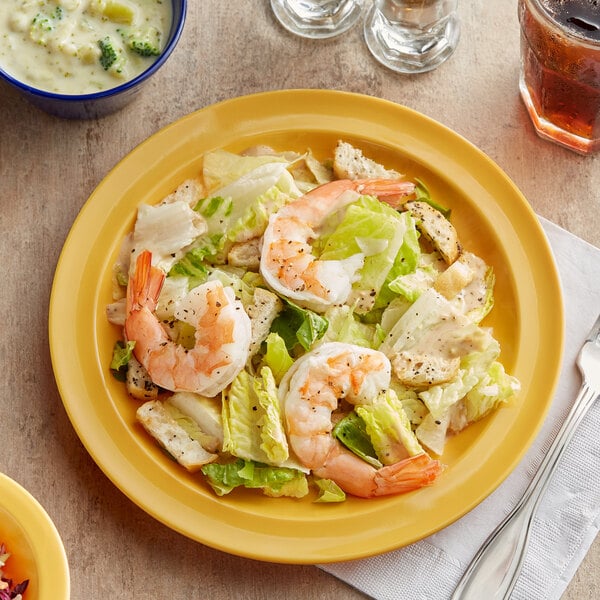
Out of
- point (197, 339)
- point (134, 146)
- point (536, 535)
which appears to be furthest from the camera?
point (134, 146)

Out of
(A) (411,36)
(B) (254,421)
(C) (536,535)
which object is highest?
(A) (411,36)

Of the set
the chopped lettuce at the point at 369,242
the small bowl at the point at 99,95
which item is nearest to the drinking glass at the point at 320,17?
the small bowl at the point at 99,95

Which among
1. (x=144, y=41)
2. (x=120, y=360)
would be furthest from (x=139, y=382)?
(x=144, y=41)

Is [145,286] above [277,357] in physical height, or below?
above

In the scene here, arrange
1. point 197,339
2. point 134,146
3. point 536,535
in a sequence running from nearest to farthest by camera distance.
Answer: point 197,339
point 536,535
point 134,146

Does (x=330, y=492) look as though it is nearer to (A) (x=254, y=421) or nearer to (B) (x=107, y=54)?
(A) (x=254, y=421)

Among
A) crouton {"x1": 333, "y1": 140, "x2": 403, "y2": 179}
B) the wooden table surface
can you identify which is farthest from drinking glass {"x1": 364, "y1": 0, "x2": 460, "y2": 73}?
crouton {"x1": 333, "y1": 140, "x2": 403, "y2": 179}
